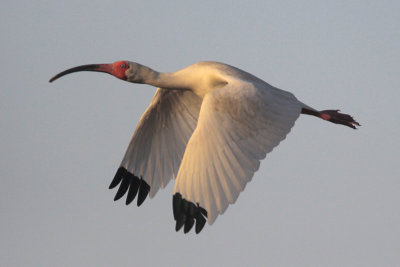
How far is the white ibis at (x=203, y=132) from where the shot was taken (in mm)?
10609

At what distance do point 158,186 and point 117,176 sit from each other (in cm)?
76

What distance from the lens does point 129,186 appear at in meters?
14.5

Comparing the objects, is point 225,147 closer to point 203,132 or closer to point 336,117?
point 203,132

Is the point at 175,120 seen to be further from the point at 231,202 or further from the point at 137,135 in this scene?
the point at 231,202

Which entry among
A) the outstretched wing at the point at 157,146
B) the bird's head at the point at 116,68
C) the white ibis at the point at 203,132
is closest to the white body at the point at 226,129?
the white ibis at the point at 203,132

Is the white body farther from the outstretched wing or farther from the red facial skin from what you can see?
the outstretched wing

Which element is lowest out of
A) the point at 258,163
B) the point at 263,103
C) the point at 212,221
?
the point at 212,221

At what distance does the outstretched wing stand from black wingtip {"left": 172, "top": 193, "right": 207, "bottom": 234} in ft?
12.3

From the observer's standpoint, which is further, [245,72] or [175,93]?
[175,93]

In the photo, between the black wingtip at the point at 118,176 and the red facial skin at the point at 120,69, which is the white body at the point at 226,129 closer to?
the red facial skin at the point at 120,69

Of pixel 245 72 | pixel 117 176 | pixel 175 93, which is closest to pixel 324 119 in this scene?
pixel 245 72

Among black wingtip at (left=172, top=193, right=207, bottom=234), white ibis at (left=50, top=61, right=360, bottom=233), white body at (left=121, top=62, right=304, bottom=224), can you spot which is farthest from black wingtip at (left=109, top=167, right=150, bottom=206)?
black wingtip at (left=172, top=193, right=207, bottom=234)

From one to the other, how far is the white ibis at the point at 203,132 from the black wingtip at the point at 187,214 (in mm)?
13

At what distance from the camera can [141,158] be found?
14625 millimetres
